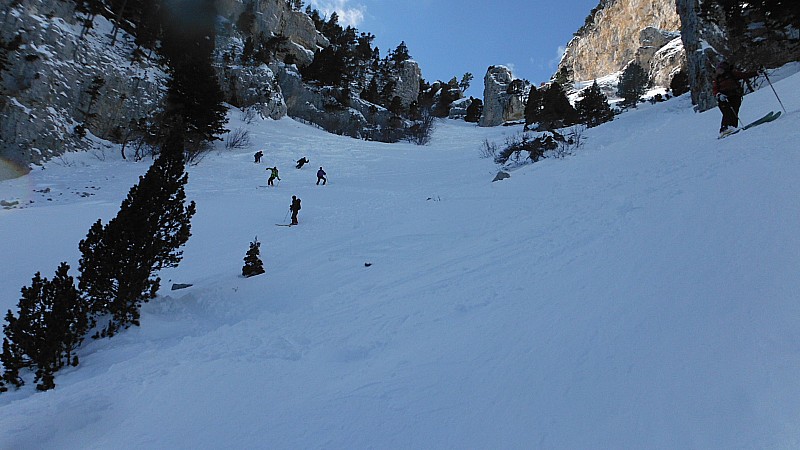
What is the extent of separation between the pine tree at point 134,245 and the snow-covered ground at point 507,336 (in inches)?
17.5

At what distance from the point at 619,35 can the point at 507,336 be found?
98.4 metres

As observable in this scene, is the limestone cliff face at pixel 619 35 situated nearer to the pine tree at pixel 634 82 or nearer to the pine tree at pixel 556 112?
the pine tree at pixel 634 82

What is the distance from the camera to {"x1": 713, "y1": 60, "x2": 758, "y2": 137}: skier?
309 inches

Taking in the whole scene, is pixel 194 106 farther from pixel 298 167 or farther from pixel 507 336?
pixel 507 336

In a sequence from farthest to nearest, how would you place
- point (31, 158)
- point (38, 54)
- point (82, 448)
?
1. point (38, 54)
2. point (31, 158)
3. point (82, 448)

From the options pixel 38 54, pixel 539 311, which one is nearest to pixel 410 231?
pixel 539 311

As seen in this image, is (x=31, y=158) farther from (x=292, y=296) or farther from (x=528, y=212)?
(x=528, y=212)

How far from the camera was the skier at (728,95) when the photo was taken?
7844 millimetres

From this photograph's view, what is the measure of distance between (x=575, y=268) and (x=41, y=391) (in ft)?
19.7

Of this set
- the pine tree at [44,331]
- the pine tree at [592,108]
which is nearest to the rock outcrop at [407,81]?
the pine tree at [592,108]

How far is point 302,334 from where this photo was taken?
183 inches

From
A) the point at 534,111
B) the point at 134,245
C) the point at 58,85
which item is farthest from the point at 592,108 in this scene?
the point at 58,85

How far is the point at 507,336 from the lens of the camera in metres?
3.31

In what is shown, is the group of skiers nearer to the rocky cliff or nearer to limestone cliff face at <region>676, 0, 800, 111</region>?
the rocky cliff
